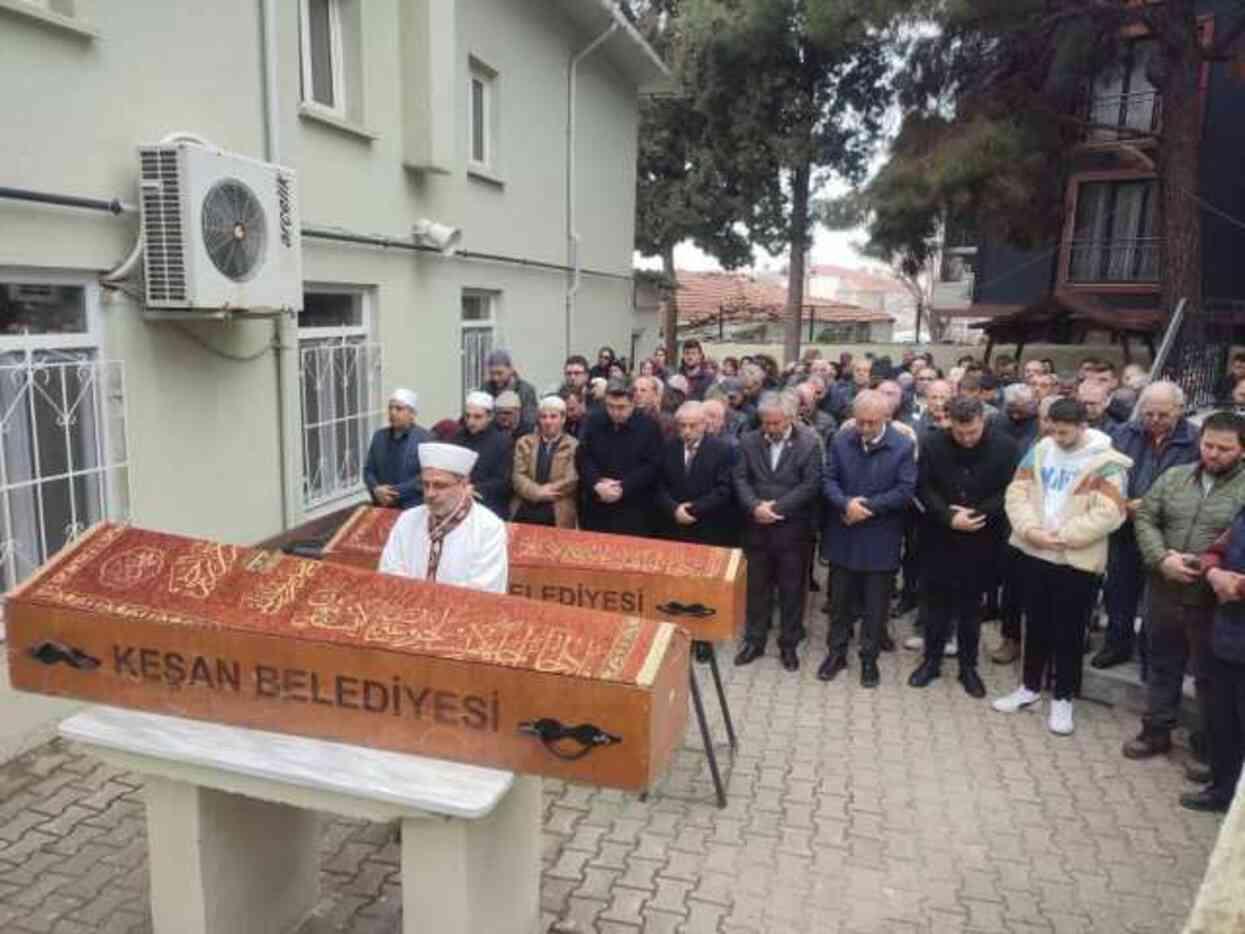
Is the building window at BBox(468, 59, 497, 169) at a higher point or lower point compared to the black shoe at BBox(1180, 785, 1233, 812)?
higher

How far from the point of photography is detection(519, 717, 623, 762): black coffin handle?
2463 millimetres

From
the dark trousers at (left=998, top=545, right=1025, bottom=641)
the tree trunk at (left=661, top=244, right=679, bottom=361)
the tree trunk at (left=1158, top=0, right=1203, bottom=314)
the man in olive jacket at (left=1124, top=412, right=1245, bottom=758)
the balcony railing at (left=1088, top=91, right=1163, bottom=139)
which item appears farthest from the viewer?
the tree trunk at (left=661, top=244, right=679, bottom=361)

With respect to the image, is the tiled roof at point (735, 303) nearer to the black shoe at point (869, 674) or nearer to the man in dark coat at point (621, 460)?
the man in dark coat at point (621, 460)

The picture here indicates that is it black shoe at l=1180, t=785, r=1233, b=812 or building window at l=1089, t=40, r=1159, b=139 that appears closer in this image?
black shoe at l=1180, t=785, r=1233, b=812

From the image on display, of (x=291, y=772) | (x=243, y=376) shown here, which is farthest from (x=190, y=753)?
(x=243, y=376)

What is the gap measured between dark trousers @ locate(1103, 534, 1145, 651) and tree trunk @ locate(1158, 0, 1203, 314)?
8.85 meters

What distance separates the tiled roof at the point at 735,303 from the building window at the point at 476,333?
14709mm

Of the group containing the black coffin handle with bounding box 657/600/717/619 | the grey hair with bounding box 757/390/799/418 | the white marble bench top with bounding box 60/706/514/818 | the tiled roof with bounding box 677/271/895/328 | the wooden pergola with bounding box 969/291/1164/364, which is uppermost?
the tiled roof with bounding box 677/271/895/328

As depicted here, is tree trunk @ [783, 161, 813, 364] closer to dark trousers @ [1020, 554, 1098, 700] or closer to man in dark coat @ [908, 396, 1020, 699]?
man in dark coat @ [908, 396, 1020, 699]

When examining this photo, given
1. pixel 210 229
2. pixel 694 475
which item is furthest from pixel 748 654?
pixel 210 229

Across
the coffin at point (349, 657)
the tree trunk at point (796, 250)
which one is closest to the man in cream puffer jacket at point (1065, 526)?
the coffin at point (349, 657)

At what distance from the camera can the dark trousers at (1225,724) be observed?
403cm

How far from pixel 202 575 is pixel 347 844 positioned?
1556 millimetres

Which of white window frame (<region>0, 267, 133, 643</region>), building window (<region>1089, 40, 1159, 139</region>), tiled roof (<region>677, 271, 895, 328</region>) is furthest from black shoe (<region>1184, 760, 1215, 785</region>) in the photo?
tiled roof (<region>677, 271, 895, 328</region>)
